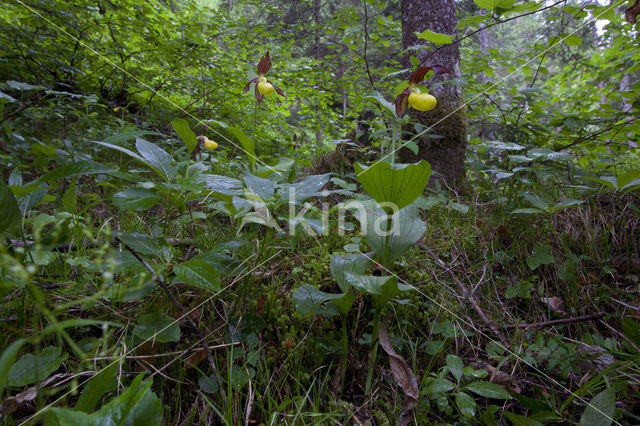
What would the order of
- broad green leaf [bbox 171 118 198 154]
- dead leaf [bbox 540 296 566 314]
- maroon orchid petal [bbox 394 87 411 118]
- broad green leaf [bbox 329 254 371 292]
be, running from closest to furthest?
broad green leaf [bbox 329 254 371 292] < broad green leaf [bbox 171 118 198 154] < dead leaf [bbox 540 296 566 314] < maroon orchid petal [bbox 394 87 411 118]

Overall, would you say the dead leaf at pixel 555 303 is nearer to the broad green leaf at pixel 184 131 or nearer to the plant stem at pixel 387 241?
the plant stem at pixel 387 241

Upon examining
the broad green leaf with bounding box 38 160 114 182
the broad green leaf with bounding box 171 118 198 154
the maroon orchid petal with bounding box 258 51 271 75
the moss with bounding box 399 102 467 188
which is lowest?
the broad green leaf with bounding box 38 160 114 182

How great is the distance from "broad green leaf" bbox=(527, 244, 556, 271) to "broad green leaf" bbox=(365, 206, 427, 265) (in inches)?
27.1

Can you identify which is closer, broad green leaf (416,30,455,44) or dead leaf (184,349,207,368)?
dead leaf (184,349,207,368)

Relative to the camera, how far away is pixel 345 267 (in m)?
1.00

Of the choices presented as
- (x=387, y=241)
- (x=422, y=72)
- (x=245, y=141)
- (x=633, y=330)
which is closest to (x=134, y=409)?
(x=387, y=241)

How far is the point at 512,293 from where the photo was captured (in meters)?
1.28

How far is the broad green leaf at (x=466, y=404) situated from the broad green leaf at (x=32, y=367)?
114cm

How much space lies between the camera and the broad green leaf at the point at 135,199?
35.5 inches

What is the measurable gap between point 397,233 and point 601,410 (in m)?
0.73

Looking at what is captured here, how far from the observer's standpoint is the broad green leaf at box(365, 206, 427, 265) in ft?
3.44

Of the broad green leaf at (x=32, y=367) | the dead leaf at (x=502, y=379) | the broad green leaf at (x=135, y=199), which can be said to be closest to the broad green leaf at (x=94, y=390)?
the broad green leaf at (x=32, y=367)

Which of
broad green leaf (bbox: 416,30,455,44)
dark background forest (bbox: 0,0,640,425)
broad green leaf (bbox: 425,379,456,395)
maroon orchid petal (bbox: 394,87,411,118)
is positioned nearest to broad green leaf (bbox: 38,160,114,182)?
dark background forest (bbox: 0,0,640,425)

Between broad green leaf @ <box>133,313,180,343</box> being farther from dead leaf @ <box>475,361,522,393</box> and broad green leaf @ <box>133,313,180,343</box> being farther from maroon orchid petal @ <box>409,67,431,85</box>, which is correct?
maroon orchid petal @ <box>409,67,431,85</box>
